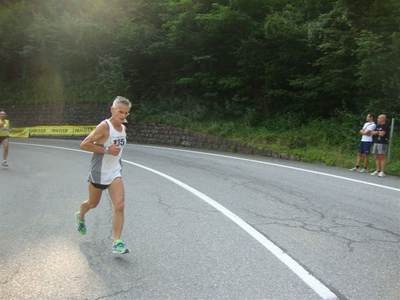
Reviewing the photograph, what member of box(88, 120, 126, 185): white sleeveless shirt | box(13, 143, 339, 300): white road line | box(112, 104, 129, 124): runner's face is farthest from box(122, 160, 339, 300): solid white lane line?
box(112, 104, 129, 124): runner's face

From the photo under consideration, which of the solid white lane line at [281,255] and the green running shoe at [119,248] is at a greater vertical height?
the solid white lane line at [281,255]

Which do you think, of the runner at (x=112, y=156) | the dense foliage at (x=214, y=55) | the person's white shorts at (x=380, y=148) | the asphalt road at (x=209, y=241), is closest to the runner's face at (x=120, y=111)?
the runner at (x=112, y=156)

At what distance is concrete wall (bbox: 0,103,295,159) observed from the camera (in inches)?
719

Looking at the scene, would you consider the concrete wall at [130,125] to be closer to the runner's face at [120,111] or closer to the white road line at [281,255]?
the white road line at [281,255]

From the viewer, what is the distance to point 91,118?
27578 millimetres

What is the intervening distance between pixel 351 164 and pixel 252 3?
444 inches

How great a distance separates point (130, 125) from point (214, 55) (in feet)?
22.5

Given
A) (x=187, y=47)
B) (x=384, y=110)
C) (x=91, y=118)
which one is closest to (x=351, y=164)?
(x=384, y=110)

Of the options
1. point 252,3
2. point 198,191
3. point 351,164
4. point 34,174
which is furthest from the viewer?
point 252,3

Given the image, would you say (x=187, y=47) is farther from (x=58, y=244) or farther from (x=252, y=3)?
(x=58, y=244)

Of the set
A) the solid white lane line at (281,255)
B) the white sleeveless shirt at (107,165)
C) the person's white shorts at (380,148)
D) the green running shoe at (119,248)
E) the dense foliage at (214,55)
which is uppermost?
the dense foliage at (214,55)

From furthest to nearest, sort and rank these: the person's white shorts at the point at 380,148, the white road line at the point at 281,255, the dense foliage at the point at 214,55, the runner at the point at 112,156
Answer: the dense foliage at the point at 214,55 < the person's white shorts at the point at 380,148 < the runner at the point at 112,156 < the white road line at the point at 281,255

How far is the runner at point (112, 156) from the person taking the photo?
4453mm

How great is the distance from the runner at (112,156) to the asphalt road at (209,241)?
0.47 metres
